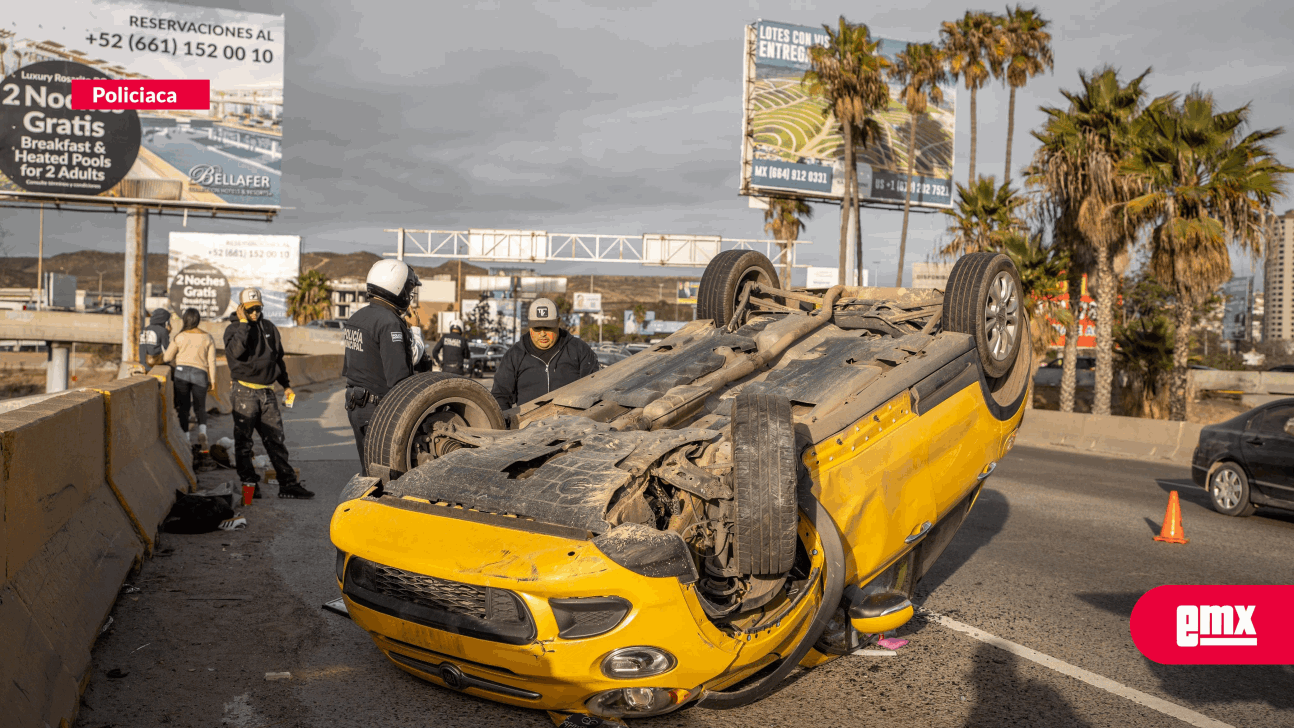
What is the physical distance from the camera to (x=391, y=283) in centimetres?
593

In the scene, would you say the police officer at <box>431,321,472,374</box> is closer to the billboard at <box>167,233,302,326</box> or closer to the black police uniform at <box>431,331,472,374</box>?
the black police uniform at <box>431,331,472,374</box>

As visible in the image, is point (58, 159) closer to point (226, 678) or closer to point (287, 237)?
point (287, 237)

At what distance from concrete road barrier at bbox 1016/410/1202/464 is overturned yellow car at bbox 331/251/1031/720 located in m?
12.2

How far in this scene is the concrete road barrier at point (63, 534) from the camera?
3.20 m

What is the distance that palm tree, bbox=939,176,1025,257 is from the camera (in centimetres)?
2438

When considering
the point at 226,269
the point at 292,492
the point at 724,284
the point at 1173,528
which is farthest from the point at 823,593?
the point at 226,269

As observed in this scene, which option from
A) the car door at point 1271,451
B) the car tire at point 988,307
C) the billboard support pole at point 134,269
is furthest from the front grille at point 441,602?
the billboard support pole at point 134,269

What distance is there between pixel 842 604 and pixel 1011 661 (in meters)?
1.20

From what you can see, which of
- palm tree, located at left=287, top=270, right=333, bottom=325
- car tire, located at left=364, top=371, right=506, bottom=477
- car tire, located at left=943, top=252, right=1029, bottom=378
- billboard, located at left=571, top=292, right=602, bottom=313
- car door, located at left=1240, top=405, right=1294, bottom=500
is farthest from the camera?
billboard, located at left=571, top=292, right=602, bottom=313

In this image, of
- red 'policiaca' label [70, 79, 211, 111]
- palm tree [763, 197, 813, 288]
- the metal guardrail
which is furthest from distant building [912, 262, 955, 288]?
red 'policiaca' label [70, 79, 211, 111]

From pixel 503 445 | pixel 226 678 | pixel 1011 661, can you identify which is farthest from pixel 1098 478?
pixel 226 678

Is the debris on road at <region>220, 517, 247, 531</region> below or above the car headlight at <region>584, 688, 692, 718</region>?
below

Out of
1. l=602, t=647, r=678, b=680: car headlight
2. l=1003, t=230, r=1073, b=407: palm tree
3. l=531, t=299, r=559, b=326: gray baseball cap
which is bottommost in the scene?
l=602, t=647, r=678, b=680: car headlight

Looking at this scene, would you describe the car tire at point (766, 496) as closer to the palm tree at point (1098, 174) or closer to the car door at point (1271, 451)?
the car door at point (1271, 451)
